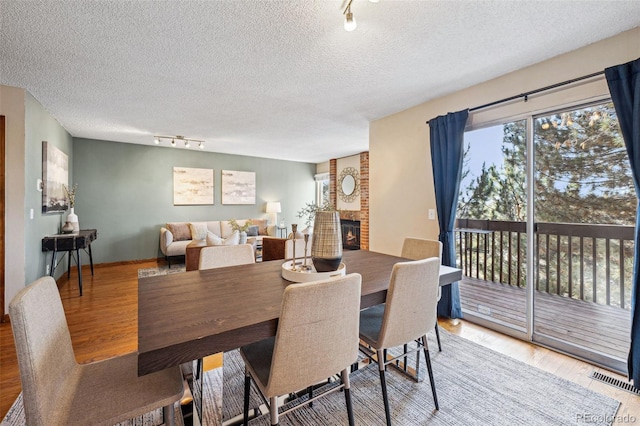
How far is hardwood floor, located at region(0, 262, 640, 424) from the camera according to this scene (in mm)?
1825

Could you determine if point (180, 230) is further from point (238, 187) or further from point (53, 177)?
point (53, 177)

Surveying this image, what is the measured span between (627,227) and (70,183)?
726 centimetres

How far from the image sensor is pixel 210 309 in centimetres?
120

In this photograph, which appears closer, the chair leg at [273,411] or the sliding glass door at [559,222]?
the chair leg at [273,411]

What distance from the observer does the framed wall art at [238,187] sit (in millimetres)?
6621

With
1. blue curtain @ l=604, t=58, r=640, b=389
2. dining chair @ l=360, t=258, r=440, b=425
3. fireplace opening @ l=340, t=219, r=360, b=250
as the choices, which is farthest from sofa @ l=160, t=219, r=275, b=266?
blue curtain @ l=604, t=58, r=640, b=389

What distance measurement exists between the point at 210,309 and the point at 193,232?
5.06 m

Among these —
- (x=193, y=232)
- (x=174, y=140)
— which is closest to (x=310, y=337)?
(x=174, y=140)

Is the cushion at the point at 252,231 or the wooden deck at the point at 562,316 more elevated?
the cushion at the point at 252,231

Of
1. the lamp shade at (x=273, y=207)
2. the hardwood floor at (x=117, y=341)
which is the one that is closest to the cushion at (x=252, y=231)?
the lamp shade at (x=273, y=207)

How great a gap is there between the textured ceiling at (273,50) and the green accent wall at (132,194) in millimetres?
1803

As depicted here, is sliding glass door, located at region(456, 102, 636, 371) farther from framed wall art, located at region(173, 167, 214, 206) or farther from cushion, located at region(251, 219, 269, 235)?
framed wall art, located at region(173, 167, 214, 206)

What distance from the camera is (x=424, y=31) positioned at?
1.91m

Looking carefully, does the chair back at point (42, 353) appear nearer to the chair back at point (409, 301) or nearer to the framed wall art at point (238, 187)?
the chair back at point (409, 301)
